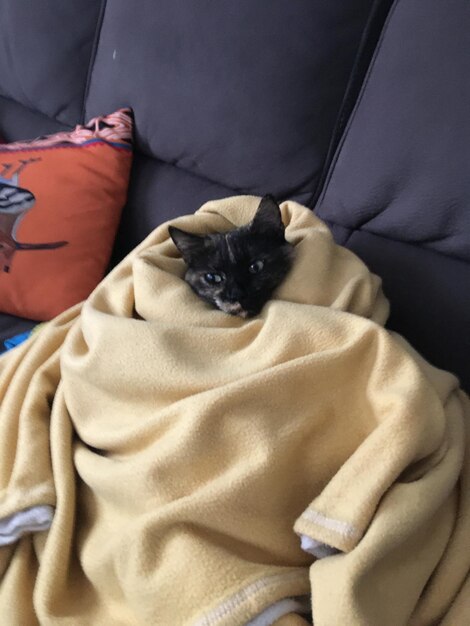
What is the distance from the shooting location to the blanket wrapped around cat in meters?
0.72

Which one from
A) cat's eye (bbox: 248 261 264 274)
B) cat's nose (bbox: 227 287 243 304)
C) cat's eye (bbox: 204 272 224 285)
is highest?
cat's eye (bbox: 248 261 264 274)

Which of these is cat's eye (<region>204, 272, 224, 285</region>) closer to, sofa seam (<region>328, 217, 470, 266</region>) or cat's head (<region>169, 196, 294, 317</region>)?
cat's head (<region>169, 196, 294, 317</region>)

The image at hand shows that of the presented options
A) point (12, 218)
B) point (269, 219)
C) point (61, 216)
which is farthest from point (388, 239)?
point (12, 218)

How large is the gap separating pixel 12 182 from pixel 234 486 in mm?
979

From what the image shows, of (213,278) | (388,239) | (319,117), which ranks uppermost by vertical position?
(319,117)

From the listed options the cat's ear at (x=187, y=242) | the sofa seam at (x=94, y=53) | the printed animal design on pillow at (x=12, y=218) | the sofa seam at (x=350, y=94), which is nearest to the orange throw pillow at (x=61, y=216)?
the printed animal design on pillow at (x=12, y=218)

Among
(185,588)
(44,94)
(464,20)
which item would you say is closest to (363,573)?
(185,588)

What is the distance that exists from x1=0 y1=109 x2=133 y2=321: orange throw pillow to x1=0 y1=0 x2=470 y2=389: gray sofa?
0.07m

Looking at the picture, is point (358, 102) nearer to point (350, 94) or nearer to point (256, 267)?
point (350, 94)

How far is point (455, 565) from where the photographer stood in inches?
30.0

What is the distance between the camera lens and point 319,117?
117cm

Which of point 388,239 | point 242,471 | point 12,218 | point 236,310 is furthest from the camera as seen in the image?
point 12,218

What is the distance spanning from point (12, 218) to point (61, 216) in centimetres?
11

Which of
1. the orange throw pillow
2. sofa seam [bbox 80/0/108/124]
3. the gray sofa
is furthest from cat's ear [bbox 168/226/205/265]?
sofa seam [bbox 80/0/108/124]
